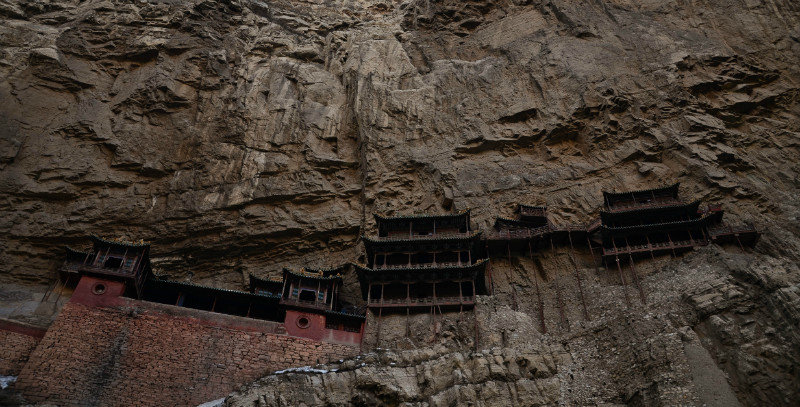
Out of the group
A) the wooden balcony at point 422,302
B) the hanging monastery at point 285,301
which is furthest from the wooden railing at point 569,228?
the wooden balcony at point 422,302

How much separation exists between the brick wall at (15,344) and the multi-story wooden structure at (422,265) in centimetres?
1697

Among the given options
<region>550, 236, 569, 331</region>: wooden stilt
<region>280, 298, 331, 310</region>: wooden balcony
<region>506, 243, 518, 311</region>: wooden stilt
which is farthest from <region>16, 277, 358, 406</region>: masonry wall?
<region>550, 236, 569, 331</region>: wooden stilt

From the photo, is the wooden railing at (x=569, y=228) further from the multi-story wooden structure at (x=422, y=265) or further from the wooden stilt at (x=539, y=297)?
the multi-story wooden structure at (x=422, y=265)

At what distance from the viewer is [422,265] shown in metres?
33.7

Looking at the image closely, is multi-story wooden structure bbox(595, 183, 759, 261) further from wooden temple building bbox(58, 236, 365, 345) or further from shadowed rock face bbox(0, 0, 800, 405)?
wooden temple building bbox(58, 236, 365, 345)

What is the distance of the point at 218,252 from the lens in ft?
127

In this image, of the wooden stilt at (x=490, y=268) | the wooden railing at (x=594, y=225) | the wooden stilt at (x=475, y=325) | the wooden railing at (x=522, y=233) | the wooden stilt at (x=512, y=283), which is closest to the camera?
the wooden stilt at (x=475, y=325)

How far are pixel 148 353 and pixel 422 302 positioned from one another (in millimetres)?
14173

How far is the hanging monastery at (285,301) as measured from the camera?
2661cm

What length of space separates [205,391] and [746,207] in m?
32.3

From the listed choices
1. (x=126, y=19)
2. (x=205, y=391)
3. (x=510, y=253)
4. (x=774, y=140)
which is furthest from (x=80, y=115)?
(x=774, y=140)

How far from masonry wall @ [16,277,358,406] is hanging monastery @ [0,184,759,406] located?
0.17 feet

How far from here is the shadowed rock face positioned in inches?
1439

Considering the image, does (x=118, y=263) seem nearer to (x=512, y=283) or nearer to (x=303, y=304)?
(x=303, y=304)
